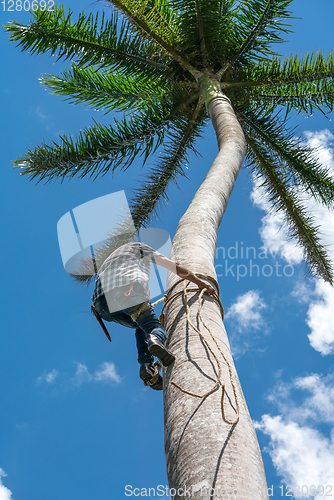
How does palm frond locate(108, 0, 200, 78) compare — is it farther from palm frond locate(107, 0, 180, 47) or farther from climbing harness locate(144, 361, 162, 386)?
climbing harness locate(144, 361, 162, 386)

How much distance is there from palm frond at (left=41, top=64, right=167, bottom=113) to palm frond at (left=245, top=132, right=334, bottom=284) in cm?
215

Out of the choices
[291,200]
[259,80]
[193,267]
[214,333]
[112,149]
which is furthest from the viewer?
[291,200]

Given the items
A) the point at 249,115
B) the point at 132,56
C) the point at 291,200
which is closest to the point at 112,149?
the point at 132,56

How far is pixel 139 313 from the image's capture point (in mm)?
2674

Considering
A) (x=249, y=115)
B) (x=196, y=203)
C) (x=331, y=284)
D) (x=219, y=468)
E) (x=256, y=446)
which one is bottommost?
(x=219, y=468)

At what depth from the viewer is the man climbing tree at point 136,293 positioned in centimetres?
247

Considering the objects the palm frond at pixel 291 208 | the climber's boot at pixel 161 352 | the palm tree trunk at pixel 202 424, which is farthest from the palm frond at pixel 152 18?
the climber's boot at pixel 161 352

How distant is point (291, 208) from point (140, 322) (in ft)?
18.8

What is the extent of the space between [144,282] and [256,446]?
1419 mm

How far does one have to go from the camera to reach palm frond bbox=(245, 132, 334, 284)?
741 cm

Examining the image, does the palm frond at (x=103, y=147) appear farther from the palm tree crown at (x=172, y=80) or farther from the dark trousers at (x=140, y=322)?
the dark trousers at (x=140, y=322)

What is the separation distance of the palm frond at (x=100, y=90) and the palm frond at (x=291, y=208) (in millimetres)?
2149

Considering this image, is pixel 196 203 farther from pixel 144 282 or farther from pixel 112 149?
pixel 112 149

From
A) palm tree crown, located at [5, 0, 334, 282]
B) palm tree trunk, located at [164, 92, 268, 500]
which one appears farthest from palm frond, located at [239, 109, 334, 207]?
palm tree trunk, located at [164, 92, 268, 500]
